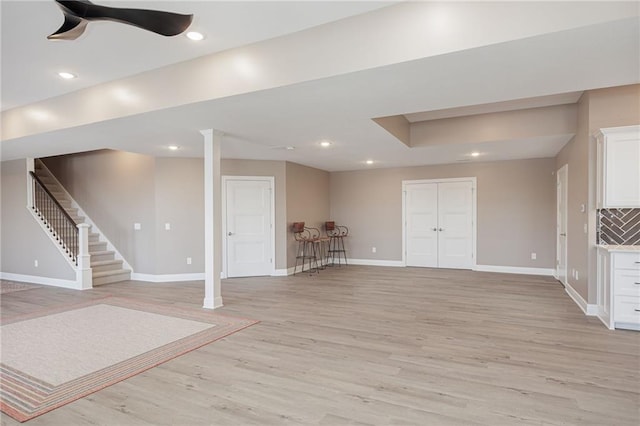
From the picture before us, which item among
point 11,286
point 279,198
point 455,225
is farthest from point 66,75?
point 455,225

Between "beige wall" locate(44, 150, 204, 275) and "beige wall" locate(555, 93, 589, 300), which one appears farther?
"beige wall" locate(44, 150, 204, 275)

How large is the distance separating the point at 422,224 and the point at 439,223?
1.28 feet

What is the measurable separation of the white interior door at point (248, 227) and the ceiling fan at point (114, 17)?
4.97 metres

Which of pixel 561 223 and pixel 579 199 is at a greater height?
pixel 579 199

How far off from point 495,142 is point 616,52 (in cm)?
325

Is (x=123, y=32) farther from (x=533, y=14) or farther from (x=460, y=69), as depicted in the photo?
(x=533, y=14)

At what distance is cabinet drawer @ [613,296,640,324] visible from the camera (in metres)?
3.71

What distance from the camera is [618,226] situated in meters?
4.25

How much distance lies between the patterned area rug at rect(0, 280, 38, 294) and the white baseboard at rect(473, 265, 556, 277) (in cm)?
905

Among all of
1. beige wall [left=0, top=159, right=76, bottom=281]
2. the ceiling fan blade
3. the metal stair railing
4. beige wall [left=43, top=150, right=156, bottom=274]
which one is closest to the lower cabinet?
the ceiling fan blade

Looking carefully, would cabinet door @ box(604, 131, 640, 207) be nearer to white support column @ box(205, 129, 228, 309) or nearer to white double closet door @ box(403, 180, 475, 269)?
white double closet door @ box(403, 180, 475, 269)

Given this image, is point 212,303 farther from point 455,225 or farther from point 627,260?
point 455,225

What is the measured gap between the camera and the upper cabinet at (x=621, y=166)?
3859mm

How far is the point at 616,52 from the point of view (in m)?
2.55
